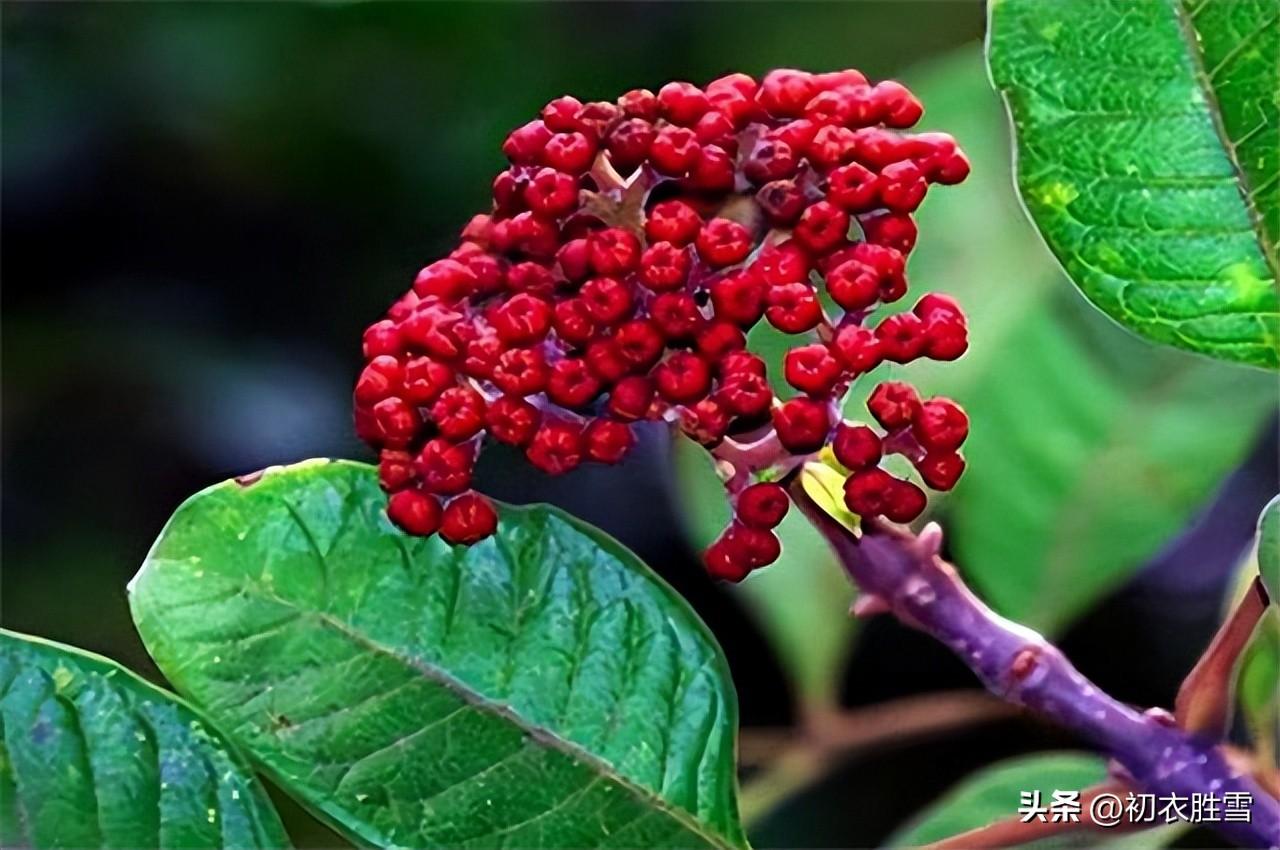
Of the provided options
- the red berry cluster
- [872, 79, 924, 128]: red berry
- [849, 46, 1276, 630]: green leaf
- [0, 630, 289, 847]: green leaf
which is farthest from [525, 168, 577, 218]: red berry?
[849, 46, 1276, 630]: green leaf

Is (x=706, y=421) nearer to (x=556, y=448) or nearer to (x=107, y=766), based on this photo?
(x=556, y=448)

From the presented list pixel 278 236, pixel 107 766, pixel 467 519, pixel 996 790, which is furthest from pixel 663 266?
pixel 278 236

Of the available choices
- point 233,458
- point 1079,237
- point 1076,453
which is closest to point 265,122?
point 233,458

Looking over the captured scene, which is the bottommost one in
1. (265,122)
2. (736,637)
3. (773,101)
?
(736,637)

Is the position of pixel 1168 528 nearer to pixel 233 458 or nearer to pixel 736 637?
pixel 736 637

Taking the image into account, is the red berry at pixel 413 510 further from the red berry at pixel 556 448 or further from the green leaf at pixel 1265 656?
the green leaf at pixel 1265 656

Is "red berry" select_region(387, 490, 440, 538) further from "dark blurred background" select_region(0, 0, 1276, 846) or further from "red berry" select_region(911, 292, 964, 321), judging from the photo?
"dark blurred background" select_region(0, 0, 1276, 846)

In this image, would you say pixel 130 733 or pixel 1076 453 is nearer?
pixel 130 733
